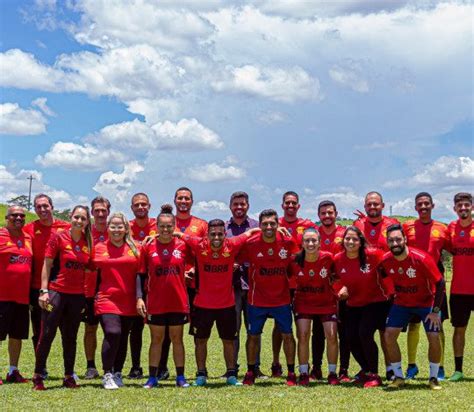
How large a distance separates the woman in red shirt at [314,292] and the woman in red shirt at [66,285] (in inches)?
126

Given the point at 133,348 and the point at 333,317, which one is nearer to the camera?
the point at 333,317

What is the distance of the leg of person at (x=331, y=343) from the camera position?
9703mm

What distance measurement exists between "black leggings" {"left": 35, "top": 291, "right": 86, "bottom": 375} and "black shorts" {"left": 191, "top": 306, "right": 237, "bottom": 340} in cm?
173

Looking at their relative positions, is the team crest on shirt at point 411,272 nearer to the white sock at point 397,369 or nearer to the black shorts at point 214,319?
the white sock at point 397,369

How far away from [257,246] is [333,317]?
1.58 metres

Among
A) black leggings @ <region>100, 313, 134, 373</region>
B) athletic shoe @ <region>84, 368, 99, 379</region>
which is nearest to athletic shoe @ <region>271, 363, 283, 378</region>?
black leggings @ <region>100, 313, 134, 373</region>

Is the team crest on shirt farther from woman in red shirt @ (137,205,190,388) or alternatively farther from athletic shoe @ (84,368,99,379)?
athletic shoe @ (84,368,99,379)

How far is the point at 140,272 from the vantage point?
9703mm

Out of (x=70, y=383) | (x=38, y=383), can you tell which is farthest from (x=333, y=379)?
(x=38, y=383)

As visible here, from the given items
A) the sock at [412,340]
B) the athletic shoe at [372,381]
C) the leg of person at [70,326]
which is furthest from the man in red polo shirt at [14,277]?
the sock at [412,340]

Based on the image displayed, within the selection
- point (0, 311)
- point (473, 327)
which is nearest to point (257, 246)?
point (0, 311)

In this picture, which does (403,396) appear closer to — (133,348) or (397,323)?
(397,323)

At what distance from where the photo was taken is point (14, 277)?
10344 millimetres

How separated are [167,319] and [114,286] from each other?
922mm
